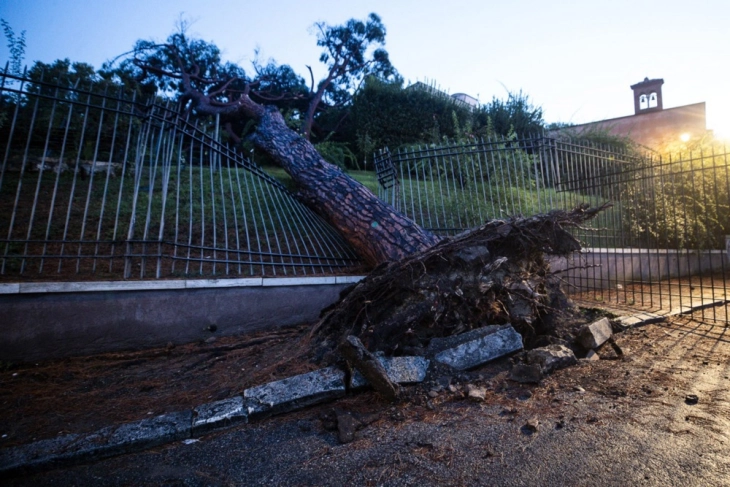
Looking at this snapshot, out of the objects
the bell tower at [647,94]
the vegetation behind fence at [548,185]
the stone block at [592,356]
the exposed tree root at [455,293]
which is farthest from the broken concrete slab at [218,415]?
the bell tower at [647,94]

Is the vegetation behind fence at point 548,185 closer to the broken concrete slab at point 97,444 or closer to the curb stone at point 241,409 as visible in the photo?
the curb stone at point 241,409

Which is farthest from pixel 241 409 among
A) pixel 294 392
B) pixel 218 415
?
pixel 294 392

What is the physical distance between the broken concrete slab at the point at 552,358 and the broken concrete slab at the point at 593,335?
289 millimetres

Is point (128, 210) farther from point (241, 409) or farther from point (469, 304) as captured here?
point (469, 304)

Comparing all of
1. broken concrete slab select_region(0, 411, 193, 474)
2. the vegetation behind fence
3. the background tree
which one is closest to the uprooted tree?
Result: broken concrete slab select_region(0, 411, 193, 474)

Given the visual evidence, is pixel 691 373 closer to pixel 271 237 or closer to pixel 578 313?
pixel 578 313

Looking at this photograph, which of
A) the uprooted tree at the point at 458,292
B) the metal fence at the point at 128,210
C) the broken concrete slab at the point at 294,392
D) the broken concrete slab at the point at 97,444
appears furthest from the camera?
the metal fence at the point at 128,210

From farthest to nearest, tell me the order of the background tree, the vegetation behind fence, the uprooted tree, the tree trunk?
the background tree, the vegetation behind fence, the tree trunk, the uprooted tree

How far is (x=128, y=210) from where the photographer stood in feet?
18.9

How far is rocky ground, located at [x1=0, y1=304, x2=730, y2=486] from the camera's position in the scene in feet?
5.76

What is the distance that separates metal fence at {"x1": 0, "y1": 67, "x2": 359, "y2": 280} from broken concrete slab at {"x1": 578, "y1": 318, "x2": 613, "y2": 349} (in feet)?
10.2

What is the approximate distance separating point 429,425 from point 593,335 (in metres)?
1.93

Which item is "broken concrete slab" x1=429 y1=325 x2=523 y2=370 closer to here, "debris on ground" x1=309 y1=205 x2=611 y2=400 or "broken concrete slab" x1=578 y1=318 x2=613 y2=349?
Answer: "debris on ground" x1=309 y1=205 x2=611 y2=400

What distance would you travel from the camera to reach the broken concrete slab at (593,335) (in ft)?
10.7
